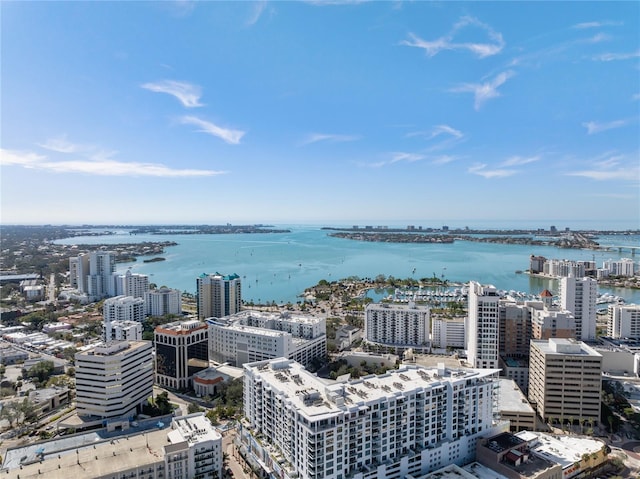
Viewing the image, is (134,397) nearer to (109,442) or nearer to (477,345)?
(109,442)

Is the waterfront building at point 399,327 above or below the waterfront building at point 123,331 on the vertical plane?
below

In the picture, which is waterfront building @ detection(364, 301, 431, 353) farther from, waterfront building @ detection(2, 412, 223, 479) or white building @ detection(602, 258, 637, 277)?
white building @ detection(602, 258, 637, 277)

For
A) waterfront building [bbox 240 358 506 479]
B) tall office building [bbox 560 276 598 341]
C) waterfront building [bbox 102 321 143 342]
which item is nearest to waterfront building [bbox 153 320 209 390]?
waterfront building [bbox 102 321 143 342]

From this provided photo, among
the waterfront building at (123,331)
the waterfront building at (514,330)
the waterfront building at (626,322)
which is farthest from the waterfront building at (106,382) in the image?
the waterfront building at (626,322)

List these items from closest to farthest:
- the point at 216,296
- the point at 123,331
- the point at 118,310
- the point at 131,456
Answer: the point at 131,456 < the point at 123,331 < the point at 118,310 < the point at 216,296

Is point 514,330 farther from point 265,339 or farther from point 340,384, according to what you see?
point 340,384

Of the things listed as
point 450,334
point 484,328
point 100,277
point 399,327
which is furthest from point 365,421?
point 100,277

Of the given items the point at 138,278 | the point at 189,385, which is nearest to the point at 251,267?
the point at 138,278

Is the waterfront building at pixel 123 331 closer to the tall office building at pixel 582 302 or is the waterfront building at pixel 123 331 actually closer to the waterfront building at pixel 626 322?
the tall office building at pixel 582 302
